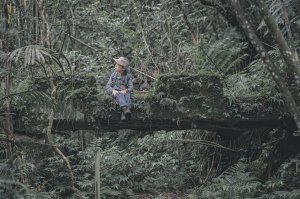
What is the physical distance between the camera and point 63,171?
952 cm

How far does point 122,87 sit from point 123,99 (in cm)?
45

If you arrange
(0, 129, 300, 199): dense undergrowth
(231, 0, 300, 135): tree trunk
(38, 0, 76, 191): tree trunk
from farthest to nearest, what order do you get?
(0, 129, 300, 199): dense undergrowth, (38, 0, 76, 191): tree trunk, (231, 0, 300, 135): tree trunk

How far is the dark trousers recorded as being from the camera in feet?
27.2

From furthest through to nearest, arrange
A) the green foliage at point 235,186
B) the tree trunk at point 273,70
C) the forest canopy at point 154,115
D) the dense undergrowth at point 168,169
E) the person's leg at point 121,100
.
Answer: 1. the dense undergrowth at point 168,169
2. the green foliage at point 235,186
3. the person's leg at point 121,100
4. the forest canopy at point 154,115
5. the tree trunk at point 273,70

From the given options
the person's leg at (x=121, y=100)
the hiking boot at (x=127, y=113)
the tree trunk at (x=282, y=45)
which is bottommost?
the hiking boot at (x=127, y=113)

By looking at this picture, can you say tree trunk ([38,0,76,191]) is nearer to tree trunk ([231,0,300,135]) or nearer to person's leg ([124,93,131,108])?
person's leg ([124,93,131,108])

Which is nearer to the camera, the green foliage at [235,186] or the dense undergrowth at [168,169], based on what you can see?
the green foliage at [235,186]

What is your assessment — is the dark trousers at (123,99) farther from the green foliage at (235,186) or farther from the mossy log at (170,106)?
the green foliage at (235,186)

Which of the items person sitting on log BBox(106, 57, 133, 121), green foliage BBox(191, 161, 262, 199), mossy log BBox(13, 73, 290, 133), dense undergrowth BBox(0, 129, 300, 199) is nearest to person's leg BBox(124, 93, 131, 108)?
person sitting on log BBox(106, 57, 133, 121)

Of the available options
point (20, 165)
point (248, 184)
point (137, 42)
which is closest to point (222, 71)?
point (248, 184)

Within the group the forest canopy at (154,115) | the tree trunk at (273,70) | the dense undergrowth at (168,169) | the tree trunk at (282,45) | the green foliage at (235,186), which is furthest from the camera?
the dense undergrowth at (168,169)

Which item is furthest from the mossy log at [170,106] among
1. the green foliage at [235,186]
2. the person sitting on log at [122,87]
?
the green foliage at [235,186]

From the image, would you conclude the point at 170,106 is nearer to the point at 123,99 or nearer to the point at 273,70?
the point at 123,99

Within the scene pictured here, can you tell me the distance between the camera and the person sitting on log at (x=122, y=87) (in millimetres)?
8320
